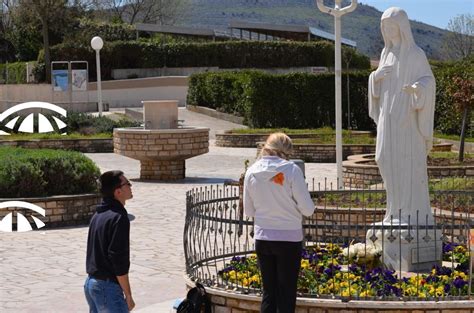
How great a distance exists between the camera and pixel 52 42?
53.5m

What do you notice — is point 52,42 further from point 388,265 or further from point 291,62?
point 388,265

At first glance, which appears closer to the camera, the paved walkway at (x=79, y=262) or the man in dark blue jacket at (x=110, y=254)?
the man in dark blue jacket at (x=110, y=254)

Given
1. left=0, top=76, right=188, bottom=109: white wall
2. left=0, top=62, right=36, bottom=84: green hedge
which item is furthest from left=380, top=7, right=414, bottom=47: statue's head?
left=0, top=62, right=36, bottom=84: green hedge

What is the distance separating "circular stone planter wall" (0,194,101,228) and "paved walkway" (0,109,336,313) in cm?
31

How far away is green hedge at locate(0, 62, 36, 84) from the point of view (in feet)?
169

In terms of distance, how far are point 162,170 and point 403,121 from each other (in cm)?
1155

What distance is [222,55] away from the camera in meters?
51.7

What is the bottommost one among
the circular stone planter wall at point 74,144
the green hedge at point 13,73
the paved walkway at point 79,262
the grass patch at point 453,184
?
the paved walkway at point 79,262

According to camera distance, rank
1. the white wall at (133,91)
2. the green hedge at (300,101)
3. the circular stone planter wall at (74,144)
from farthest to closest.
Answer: the white wall at (133,91)
the green hedge at (300,101)
the circular stone planter wall at (74,144)

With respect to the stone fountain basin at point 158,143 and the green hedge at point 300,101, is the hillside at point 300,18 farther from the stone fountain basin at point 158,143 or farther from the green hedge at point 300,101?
the stone fountain basin at point 158,143

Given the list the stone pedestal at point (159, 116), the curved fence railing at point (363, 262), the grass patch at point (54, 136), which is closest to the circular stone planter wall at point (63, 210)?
the curved fence railing at point (363, 262)

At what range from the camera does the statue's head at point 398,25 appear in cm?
840

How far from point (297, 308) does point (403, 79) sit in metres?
2.24

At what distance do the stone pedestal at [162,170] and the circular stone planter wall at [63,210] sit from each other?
17.8ft
